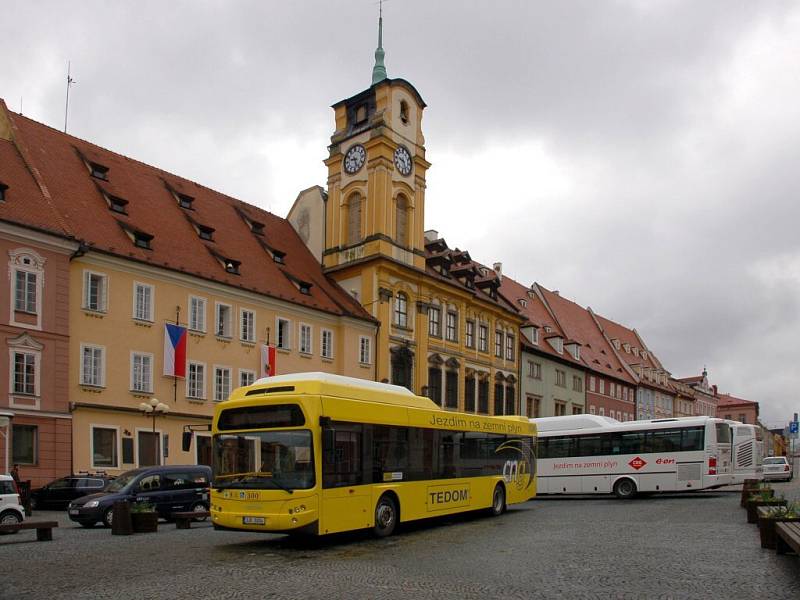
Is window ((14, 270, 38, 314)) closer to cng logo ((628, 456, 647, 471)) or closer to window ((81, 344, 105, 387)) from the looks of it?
window ((81, 344, 105, 387))

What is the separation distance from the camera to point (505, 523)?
20953 millimetres

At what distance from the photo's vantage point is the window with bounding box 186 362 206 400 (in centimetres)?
3541

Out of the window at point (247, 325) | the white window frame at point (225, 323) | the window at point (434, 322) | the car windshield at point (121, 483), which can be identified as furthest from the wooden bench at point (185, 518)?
the window at point (434, 322)

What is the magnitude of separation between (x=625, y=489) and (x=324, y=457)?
19264mm

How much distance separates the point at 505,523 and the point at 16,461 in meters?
17.4

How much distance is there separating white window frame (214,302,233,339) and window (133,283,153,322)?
3.57 metres

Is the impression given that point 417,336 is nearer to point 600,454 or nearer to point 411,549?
point 600,454

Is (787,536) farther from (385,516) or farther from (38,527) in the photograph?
(38,527)

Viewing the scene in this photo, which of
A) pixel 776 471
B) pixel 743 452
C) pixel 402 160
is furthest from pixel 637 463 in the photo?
pixel 402 160

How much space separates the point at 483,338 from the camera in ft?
182

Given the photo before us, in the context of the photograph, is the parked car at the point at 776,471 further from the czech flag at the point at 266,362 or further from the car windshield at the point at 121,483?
the car windshield at the point at 121,483

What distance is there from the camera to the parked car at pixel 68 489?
2622 centimetres

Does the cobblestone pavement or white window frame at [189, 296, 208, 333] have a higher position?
white window frame at [189, 296, 208, 333]

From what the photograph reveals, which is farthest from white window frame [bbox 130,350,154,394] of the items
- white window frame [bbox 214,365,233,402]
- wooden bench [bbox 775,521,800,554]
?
wooden bench [bbox 775,521,800,554]
